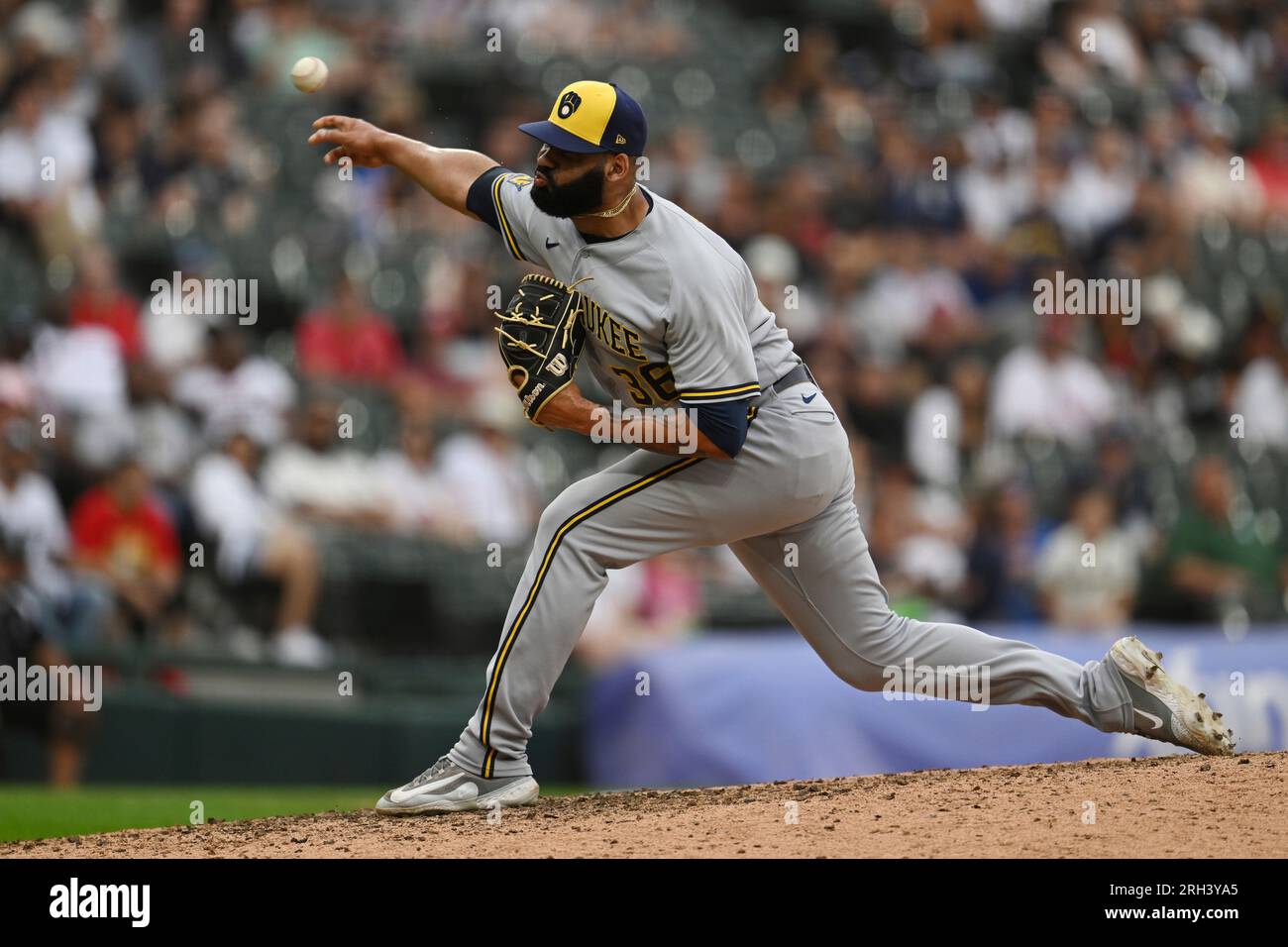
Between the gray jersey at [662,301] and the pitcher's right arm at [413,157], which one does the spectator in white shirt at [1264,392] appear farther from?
the pitcher's right arm at [413,157]

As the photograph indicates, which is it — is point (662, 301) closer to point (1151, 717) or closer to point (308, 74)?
point (308, 74)

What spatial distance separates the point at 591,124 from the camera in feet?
15.3

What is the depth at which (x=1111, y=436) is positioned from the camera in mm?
10875

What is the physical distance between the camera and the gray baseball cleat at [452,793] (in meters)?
4.95

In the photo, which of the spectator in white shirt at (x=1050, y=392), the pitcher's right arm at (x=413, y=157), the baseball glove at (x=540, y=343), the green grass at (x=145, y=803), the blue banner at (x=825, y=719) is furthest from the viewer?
the spectator in white shirt at (x=1050, y=392)

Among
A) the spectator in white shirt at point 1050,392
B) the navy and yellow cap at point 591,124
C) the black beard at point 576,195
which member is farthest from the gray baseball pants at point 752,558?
the spectator in white shirt at point 1050,392

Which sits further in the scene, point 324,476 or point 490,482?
point 490,482

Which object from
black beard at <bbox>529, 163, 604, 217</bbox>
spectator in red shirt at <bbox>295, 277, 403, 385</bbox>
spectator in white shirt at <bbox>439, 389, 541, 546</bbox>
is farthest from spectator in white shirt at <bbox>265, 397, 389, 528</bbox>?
black beard at <bbox>529, 163, 604, 217</bbox>

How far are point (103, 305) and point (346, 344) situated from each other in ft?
4.35

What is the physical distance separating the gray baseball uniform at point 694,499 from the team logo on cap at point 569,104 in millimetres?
326

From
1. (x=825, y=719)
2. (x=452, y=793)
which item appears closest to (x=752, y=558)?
(x=452, y=793)

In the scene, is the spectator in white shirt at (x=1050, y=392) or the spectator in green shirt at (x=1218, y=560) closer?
the spectator in green shirt at (x=1218, y=560)

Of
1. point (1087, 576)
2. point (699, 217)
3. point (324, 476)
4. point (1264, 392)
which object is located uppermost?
point (699, 217)
